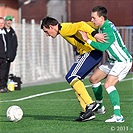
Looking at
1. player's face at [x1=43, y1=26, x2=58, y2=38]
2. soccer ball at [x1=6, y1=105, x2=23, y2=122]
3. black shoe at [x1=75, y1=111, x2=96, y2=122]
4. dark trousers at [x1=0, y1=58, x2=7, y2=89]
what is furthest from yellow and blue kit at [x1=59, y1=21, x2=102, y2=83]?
dark trousers at [x1=0, y1=58, x2=7, y2=89]

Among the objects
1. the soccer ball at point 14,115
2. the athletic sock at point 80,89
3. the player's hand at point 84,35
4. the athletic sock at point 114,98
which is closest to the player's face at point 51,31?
the player's hand at point 84,35

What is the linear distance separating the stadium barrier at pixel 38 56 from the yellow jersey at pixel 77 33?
1095 cm

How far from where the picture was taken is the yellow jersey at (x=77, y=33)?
33.4ft

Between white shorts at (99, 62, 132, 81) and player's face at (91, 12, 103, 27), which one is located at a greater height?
player's face at (91, 12, 103, 27)

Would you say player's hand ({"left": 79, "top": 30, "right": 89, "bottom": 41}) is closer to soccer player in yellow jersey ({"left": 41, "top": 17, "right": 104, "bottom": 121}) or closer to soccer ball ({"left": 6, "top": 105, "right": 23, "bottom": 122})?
soccer player in yellow jersey ({"left": 41, "top": 17, "right": 104, "bottom": 121})

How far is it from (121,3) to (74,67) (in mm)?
26244

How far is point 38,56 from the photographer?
944 inches

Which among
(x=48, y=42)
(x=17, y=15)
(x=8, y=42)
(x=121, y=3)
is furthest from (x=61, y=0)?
(x=8, y=42)

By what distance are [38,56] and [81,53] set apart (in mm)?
13432

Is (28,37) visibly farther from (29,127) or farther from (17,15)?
(29,127)

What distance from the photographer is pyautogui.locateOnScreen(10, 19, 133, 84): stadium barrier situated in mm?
22234

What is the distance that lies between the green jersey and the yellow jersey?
0.24 metres

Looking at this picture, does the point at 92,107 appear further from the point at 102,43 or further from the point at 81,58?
the point at 102,43

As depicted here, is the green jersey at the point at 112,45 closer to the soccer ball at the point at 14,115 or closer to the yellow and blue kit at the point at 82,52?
the yellow and blue kit at the point at 82,52
